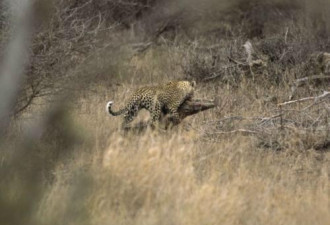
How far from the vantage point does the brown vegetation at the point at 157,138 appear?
5.23 meters

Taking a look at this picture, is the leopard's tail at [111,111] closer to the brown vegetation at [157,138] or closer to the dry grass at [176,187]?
the brown vegetation at [157,138]

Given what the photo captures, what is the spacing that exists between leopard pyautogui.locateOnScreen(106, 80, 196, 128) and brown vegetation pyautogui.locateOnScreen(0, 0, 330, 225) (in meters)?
0.17

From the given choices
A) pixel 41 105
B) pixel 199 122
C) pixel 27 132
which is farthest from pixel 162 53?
pixel 27 132

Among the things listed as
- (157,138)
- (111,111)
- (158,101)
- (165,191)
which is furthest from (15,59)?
(158,101)

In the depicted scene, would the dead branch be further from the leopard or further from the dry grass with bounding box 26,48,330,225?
the dry grass with bounding box 26,48,330,225

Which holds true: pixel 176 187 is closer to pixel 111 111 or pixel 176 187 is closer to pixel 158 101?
pixel 111 111

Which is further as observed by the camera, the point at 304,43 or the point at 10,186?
the point at 304,43

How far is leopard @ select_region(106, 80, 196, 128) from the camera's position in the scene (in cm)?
921

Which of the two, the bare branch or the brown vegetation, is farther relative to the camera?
the brown vegetation

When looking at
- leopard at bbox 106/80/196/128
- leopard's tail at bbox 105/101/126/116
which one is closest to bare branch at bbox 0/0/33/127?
leopard's tail at bbox 105/101/126/116

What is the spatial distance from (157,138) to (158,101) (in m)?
2.90

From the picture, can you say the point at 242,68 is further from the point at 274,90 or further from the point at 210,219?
the point at 210,219

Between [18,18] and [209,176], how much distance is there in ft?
8.54

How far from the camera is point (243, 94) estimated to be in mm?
10922
